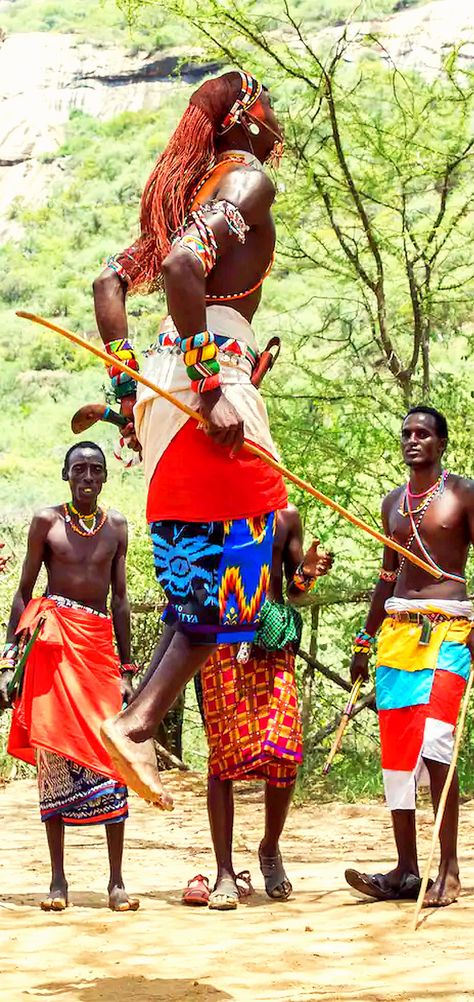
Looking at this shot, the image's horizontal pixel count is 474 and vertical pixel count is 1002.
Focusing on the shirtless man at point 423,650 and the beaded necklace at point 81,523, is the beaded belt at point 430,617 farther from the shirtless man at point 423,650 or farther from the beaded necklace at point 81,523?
the beaded necklace at point 81,523

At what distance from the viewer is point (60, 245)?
4066cm

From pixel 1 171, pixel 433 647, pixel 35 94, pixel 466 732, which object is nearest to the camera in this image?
pixel 433 647

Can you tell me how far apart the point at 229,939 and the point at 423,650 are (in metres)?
1.60

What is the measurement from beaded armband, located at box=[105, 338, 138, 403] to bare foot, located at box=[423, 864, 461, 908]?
2.81 meters

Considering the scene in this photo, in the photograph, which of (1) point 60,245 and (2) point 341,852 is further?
(1) point 60,245

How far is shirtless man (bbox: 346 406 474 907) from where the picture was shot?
5.89 m

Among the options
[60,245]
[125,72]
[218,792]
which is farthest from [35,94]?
[218,792]

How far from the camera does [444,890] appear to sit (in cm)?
572

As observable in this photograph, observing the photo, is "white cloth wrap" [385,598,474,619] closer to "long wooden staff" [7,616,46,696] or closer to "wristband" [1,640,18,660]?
"long wooden staff" [7,616,46,696]

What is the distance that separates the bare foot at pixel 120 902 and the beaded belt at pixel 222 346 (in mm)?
2966

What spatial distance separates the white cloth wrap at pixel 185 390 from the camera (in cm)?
385

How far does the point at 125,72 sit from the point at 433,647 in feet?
171

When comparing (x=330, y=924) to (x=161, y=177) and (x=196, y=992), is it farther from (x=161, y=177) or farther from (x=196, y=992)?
(x=161, y=177)

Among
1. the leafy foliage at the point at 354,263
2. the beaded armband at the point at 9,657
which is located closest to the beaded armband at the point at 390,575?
the beaded armband at the point at 9,657
